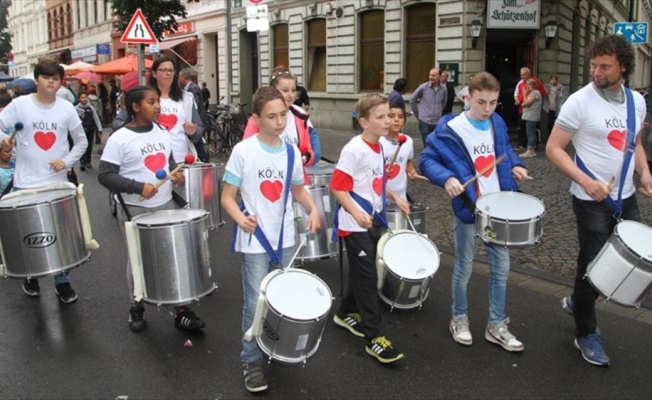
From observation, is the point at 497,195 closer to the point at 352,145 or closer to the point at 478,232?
the point at 478,232

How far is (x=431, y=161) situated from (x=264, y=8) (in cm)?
732

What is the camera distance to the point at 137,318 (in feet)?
14.8

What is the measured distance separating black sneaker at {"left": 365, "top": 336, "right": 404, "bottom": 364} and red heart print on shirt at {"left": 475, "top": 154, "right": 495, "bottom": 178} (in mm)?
1268

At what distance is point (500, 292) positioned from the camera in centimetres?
410

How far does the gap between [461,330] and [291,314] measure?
5.38ft

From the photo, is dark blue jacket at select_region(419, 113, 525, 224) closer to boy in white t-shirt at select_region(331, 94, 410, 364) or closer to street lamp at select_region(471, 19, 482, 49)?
boy in white t-shirt at select_region(331, 94, 410, 364)

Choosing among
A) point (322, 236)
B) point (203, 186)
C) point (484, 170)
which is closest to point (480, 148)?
point (484, 170)

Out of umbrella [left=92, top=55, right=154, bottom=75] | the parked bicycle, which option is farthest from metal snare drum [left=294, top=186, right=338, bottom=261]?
umbrella [left=92, top=55, right=154, bottom=75]

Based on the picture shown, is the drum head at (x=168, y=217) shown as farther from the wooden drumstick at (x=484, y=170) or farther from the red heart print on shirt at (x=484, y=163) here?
the red heart print on shirt at (x=484, y=163)

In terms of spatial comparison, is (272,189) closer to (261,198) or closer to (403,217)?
(261,198)

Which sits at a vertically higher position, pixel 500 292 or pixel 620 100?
pixel 620 100

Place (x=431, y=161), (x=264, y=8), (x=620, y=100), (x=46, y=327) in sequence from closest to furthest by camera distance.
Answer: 1. (x=620, y=100)
2. (x=431, y=161)
3. (x=46, y=327)
4. (x=264, y=8)

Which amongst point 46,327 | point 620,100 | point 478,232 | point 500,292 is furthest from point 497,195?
point 46,327

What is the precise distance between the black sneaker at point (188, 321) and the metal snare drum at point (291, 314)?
4.15ft
